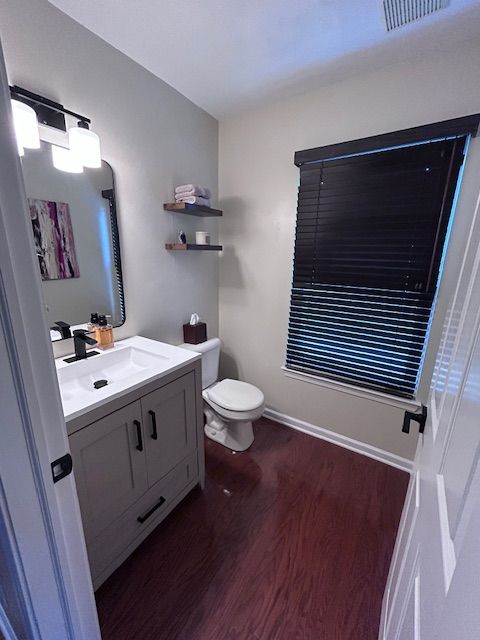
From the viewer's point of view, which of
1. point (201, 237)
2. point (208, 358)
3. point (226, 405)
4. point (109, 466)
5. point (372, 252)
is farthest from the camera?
point (208, 358)

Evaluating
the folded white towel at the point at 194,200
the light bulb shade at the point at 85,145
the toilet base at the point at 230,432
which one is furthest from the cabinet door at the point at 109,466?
the folded white towel at the point at 194,200

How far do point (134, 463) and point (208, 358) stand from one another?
0.97 meters

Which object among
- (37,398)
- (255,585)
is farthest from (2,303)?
(255,585)

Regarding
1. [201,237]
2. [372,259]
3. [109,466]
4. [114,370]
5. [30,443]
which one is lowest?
[109,466]

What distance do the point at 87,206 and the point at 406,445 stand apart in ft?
8.00

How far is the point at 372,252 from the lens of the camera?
67.1 inches

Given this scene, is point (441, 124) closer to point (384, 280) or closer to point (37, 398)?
point (384, 280)

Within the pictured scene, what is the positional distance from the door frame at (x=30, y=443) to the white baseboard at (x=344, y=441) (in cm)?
178

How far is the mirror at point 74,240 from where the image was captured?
1.27m

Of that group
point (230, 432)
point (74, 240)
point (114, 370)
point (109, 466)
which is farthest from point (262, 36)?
point (230, 432)

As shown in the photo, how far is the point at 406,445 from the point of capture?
1.81 meters

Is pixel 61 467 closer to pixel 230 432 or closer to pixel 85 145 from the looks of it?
pixel 85 145

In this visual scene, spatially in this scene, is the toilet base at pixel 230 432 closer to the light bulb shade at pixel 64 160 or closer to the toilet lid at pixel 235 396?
the toilet lid at pixel 235 396

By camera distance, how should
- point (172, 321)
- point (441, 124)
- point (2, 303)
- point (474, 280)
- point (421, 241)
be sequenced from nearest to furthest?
point (2, 303) → point (474, 280) → point (441, 124) → point (421, 241) → point (172, 321)
